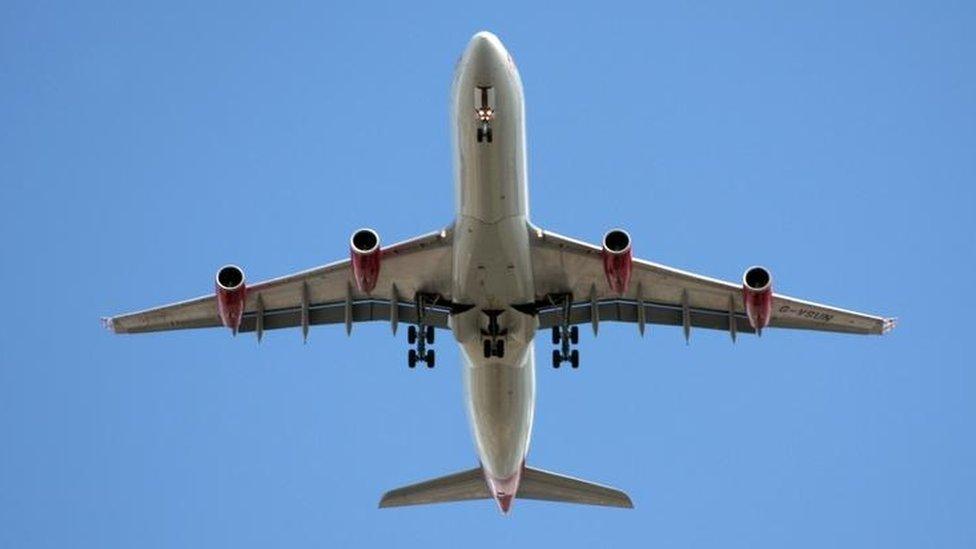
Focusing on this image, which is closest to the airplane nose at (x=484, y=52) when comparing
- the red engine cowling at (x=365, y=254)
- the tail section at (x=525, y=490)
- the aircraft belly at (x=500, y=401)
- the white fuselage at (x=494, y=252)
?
the white fuselage at (x=494, y=252)

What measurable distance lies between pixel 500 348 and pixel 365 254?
4.42 meters

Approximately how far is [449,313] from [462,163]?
5.30 metres

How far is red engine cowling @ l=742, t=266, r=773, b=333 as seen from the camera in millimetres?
33584

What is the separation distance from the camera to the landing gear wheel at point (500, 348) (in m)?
34.4

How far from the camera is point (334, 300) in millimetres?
37438

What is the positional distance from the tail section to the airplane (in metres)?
0.04

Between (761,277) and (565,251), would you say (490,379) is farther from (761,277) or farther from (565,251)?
(761,277)

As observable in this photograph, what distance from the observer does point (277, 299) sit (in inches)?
1464

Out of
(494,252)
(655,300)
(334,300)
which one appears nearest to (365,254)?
(494,252)

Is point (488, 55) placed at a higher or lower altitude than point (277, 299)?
higher

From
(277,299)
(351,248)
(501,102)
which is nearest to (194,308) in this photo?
(277,299)

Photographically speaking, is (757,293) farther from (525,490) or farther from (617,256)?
(525,490)

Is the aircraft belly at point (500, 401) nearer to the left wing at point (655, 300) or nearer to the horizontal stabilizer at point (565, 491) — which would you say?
the left wing at point (655, 300)

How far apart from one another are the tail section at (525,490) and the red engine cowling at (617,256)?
8066 mm
